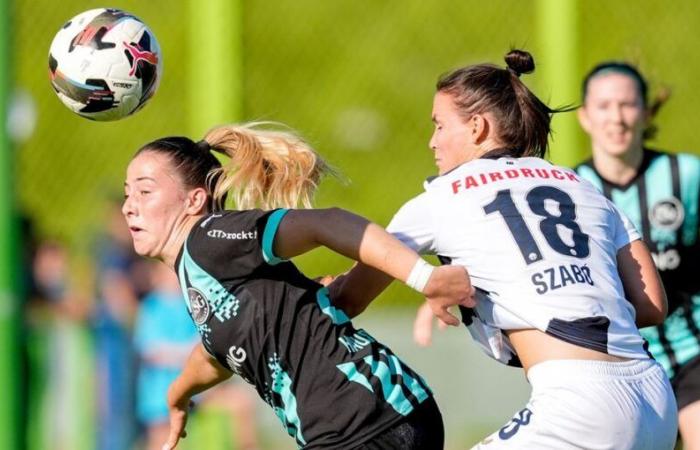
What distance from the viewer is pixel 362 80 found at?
8.38 m

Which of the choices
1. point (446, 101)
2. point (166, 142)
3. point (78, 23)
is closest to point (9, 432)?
point (78, 23)

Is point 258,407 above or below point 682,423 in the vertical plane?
below

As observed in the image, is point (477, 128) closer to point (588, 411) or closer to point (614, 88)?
point (588, 411)

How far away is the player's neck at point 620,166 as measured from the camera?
583 centimetres

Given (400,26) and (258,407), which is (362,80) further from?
(258,407)

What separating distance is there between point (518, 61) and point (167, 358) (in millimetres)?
4149

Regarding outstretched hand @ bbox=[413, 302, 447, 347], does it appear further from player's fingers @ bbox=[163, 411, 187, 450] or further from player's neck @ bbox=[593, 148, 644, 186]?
player's neck @ bbox=[593, 148, 644, 186]

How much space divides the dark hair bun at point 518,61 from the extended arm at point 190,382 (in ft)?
4.24

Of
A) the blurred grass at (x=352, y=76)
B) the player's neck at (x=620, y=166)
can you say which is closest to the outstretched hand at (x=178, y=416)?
the player's neck at (x=620, y=166)

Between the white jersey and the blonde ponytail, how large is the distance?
516 mm

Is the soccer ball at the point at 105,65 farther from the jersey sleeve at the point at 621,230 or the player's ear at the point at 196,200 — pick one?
the jersey sleeve at the point at 621,230

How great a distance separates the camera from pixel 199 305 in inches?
150

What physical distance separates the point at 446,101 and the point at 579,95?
3397mm

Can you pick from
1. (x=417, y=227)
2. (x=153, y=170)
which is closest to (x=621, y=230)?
(x=417, y=227)
